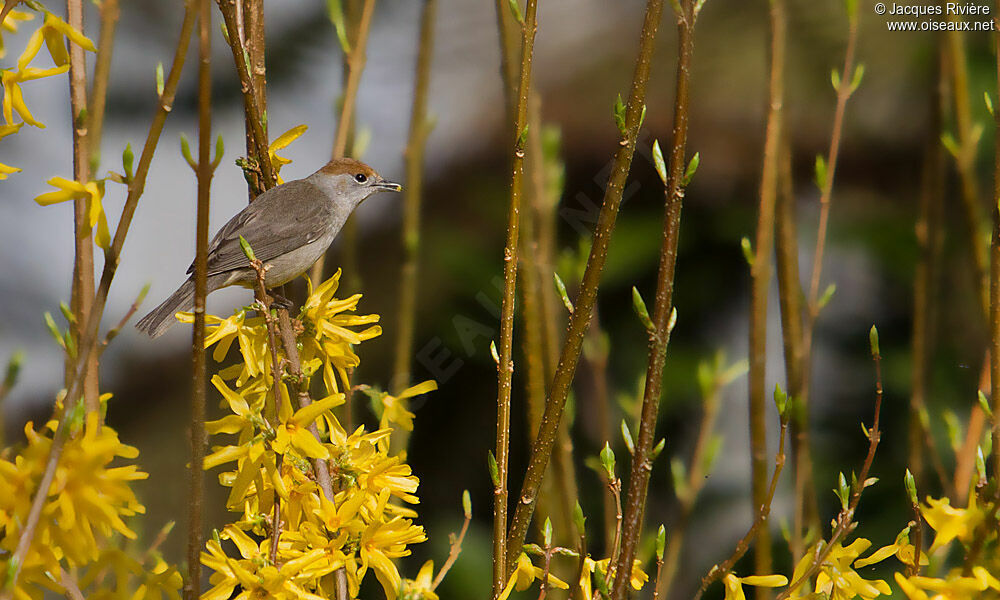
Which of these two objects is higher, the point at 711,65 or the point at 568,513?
the point at 711,65

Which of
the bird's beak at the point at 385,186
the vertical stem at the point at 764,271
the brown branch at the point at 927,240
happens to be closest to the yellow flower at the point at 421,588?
the vertical stem at the point at 764,271

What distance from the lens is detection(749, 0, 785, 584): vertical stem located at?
1132mm

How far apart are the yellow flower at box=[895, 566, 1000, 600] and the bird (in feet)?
3.52

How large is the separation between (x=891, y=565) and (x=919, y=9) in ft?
5.22

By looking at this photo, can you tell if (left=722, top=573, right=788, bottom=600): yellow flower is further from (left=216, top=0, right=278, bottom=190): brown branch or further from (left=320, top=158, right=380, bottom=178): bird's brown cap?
(left=320, top=158, right=380, bottom=178): bird's brown cap

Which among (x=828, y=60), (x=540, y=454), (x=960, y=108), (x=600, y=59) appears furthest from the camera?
(x=600, y=59)

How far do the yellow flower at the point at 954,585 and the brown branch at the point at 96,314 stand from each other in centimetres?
64

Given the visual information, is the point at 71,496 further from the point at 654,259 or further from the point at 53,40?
the point at 654,259

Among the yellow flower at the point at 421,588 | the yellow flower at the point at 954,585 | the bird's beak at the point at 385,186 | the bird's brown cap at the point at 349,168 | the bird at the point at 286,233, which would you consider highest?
the bird's brown cap at the point at 349,168

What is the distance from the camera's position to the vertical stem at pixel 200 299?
0.65 meters

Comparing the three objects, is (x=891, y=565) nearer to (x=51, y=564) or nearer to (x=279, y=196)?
(x=279, y=196)

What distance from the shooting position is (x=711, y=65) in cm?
336

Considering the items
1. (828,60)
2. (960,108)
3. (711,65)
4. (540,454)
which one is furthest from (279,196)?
(711,65)

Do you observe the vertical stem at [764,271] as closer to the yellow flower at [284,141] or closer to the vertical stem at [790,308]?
the vertical stem at [790,308]
